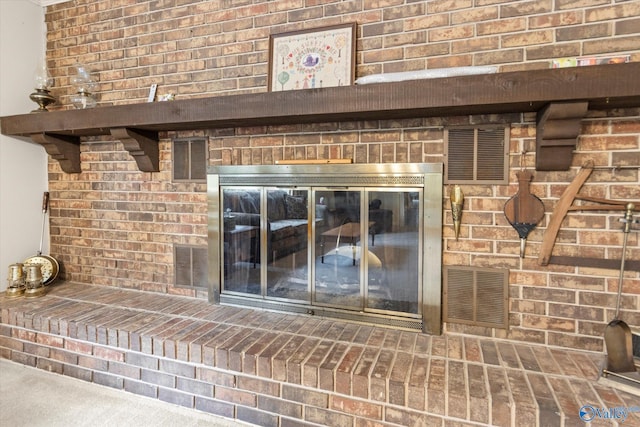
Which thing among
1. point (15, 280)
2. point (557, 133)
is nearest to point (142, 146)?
point (15, 280)

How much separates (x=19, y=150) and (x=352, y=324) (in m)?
2.78

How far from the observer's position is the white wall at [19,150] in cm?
257

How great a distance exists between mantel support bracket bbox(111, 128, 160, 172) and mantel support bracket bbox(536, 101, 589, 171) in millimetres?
2277

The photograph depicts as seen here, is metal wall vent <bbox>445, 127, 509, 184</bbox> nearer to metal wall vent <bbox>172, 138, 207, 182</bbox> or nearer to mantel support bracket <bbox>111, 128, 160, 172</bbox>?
metal wall vent <bbox>172, 138, 207, 182</bbox>

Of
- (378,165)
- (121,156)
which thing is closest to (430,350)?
(378,165)

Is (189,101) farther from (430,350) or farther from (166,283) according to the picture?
(430,350)

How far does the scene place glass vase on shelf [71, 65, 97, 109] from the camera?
252 cm

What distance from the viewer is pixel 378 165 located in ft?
6.24

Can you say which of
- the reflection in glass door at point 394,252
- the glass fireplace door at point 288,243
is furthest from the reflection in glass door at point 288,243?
the reflection in glass door at point 394,252

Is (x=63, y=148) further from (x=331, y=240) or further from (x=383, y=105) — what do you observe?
(x=383, y=105)

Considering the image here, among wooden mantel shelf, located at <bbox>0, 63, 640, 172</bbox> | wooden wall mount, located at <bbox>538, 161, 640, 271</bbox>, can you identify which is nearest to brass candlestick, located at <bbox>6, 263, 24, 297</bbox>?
wooden mantel shelf, located at <bbox>0, 63, 640, 172</bbox>

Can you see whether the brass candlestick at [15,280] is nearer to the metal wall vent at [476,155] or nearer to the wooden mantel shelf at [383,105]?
the wooden mantel shelf at [383,105]

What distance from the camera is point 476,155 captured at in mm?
1782

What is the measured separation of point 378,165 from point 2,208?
2741mm
